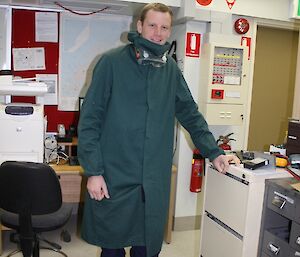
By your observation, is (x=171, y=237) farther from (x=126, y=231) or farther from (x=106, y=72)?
(x=106, y=72)

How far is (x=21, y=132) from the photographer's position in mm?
2449

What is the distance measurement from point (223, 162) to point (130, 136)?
0.51 m

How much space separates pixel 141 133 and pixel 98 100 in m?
0.25

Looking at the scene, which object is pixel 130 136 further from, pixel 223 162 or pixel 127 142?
pixel 223 162

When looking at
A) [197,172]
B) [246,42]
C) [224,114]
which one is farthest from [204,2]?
[197,172]

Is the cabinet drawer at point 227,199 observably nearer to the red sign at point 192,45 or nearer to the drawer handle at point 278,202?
the drawer handle at point 278,202

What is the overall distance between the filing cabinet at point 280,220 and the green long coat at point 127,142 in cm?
51

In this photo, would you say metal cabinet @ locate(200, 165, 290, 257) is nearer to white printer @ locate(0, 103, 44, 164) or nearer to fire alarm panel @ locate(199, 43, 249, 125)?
fire alarm panel @ locate(199, 43, 249, 125)

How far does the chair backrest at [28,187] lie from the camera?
192 centimetres

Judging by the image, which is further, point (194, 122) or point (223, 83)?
point (223, 83)

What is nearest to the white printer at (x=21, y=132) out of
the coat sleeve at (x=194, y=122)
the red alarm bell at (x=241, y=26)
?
the coat sleeve at (x=194, y=122)

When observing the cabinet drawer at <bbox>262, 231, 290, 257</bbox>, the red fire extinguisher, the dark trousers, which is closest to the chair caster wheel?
the red fire extinguisher

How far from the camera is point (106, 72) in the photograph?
161 centimetres

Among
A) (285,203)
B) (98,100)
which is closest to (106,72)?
(98,100)
